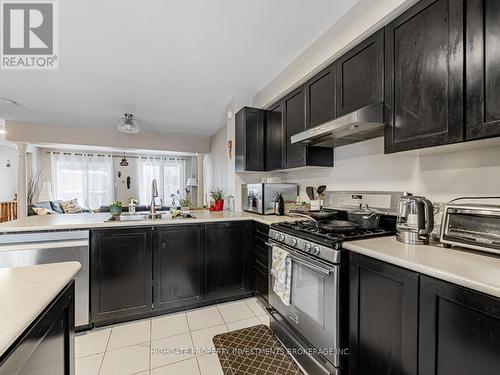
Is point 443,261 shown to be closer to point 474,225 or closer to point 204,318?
point 474,225

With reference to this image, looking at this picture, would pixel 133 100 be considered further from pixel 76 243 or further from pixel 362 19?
pixel 362 19

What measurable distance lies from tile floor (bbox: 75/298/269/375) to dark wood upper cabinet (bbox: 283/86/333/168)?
161 centimetres

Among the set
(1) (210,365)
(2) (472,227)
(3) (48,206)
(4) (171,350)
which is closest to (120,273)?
(4) (171,350)

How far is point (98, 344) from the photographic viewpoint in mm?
1881

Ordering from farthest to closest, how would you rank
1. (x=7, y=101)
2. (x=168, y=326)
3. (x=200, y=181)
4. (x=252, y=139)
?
1. (x=200, y=181)
2. (x=7, y=101)
3. (x=252, y=139)
4. (x=168, y=326)

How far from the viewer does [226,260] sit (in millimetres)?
2570

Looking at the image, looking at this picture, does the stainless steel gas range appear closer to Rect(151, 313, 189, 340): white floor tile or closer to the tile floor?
the tile floor

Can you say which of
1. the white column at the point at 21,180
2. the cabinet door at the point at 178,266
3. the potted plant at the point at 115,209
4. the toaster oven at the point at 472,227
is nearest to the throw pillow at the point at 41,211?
the white column at the point at 21,180

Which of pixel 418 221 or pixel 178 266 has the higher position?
pixel 418 221

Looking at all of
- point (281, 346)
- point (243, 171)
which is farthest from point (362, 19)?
point (281, 346)

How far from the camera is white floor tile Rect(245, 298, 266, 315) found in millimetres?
2365

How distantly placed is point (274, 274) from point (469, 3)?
200 centimetres

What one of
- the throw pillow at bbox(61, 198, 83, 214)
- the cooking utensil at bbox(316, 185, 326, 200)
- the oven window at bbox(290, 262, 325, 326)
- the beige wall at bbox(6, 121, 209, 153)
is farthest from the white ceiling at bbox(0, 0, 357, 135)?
the throw pillow at bbox(61, 198, 83, 214)
